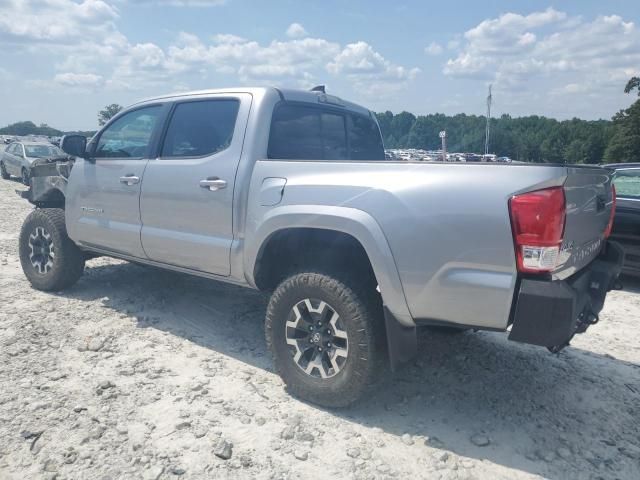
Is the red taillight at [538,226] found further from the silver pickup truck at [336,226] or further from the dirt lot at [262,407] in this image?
the dirt lot at [262,407]

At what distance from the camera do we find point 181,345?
13.4ft

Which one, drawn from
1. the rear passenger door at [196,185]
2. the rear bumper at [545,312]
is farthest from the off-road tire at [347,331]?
the rear bumper at [545,312]

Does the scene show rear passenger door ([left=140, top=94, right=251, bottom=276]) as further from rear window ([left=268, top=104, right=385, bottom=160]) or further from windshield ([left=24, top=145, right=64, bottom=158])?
windshield ([left=24, top=145, right=64, bottom=158])

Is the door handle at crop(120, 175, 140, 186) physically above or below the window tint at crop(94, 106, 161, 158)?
below

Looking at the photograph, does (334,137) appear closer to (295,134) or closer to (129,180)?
(295,134)

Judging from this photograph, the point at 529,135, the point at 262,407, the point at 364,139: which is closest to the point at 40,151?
the point at 364,139

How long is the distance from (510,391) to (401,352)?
112 centimetres

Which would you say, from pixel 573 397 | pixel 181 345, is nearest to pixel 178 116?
pixel 181 345

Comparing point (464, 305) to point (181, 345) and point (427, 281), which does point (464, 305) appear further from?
point (181, 345)

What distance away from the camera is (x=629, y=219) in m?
6.20

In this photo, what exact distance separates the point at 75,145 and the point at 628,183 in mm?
6439

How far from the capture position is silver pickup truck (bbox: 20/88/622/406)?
2471 millimetres

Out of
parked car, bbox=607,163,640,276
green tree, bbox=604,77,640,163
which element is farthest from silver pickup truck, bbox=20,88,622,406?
green tree, bbox=604,77,640,163

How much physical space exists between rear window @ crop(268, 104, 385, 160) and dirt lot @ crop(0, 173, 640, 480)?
163 centimetres
